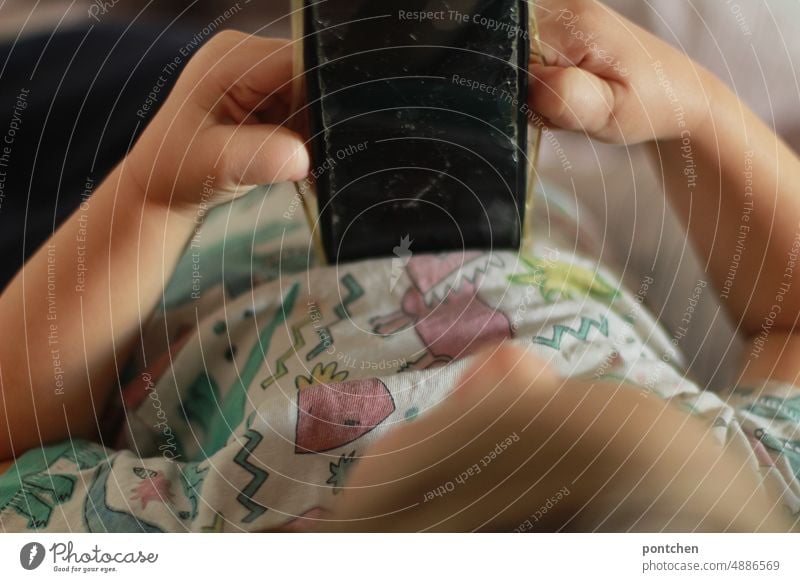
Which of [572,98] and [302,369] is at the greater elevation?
[572,98]

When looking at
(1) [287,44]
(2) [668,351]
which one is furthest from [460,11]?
(2) [668,351]

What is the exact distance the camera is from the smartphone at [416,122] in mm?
271

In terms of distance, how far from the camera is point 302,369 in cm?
30

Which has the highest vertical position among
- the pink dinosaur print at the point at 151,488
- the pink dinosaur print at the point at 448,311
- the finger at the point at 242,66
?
the finger at the point at 242,66

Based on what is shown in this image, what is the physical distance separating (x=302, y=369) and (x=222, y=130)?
113 mm

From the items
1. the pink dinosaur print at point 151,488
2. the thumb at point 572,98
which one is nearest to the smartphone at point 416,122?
the thumb at point 572,98

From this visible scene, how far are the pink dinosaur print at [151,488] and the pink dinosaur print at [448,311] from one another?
116 millimetres

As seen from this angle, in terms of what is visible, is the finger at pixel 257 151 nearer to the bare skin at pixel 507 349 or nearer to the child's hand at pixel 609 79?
the bare skin at pixel 507 349

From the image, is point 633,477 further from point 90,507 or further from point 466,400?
point 90,507

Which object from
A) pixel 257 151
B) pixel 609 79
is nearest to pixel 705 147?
pixel 609 79

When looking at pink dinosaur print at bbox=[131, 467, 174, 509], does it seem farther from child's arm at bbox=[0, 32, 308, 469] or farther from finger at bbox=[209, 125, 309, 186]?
finger at bbox=[209, 125, 309, 186]

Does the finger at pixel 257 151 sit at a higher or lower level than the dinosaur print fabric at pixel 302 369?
higher

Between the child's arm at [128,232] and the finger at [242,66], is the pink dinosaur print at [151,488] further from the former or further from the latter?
the finger at [242,66]

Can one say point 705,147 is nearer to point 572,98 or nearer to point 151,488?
point 572,98
